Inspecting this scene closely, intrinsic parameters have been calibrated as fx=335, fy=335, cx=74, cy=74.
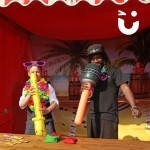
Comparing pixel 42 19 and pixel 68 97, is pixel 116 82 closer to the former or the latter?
pixel 42 19

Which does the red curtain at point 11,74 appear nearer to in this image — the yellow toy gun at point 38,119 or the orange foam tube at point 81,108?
the yellow toy gun at point 38,119

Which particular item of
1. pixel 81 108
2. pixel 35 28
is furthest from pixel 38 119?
pixel 35 28

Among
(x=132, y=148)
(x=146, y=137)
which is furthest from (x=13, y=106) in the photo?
(x=132, y=148)

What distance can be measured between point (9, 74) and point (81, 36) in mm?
1257

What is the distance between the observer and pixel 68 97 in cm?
584

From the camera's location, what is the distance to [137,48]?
5.70 m

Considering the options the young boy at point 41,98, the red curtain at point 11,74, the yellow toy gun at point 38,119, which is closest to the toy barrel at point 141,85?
the red curtain at point 11,74

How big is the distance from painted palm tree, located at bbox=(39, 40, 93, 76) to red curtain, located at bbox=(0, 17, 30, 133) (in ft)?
1.87

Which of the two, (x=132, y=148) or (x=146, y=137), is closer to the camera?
(x=132, y=148)

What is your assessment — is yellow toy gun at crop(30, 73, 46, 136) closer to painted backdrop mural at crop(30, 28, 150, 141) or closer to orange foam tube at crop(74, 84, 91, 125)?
orange foam tube at crop(74, 84, 91, 125)

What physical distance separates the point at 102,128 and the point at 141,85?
214 centimetres

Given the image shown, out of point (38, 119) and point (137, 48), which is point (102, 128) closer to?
point (38, 119)

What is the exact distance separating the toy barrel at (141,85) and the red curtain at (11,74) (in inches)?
71.3

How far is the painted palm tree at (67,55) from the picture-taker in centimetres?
591
